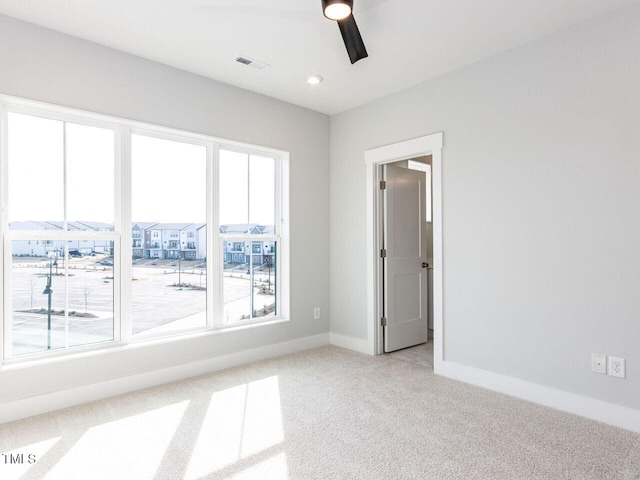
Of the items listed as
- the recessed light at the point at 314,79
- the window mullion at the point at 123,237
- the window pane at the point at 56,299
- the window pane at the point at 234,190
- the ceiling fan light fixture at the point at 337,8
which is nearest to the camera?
the ceiling fan light fixture at the point at 337,8

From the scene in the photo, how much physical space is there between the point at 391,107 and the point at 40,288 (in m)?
3.39

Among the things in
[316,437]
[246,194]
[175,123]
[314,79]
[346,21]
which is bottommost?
[316,437]

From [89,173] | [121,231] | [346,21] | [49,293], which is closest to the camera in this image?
[346,21]

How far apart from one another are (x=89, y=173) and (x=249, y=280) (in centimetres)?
172

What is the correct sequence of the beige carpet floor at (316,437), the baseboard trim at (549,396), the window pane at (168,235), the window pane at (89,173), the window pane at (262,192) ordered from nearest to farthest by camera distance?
the beige carpet floor at (316,437)
the baseboard trim at (549,396)
the window pane at (89,173)
the window pane at (168,235)
the window pane at (262,192)

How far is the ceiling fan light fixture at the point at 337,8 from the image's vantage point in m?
1.84

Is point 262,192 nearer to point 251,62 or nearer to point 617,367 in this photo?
point 251,62

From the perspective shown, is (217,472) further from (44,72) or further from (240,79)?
(240,79)

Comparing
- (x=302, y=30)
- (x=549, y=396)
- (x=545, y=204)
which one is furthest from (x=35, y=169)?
(x=549, y=396)

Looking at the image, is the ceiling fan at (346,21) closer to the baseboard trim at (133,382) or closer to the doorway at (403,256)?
the doorway at (403,256)

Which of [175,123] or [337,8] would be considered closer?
[337,8]

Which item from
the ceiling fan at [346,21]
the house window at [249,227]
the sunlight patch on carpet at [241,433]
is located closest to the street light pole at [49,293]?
the sunlight patch on carpet at [241,433]

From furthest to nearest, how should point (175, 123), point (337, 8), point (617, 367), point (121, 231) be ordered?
point (175, 123), point (121, 231), point (617, 367), point (337, 8)

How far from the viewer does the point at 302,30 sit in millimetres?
2732
